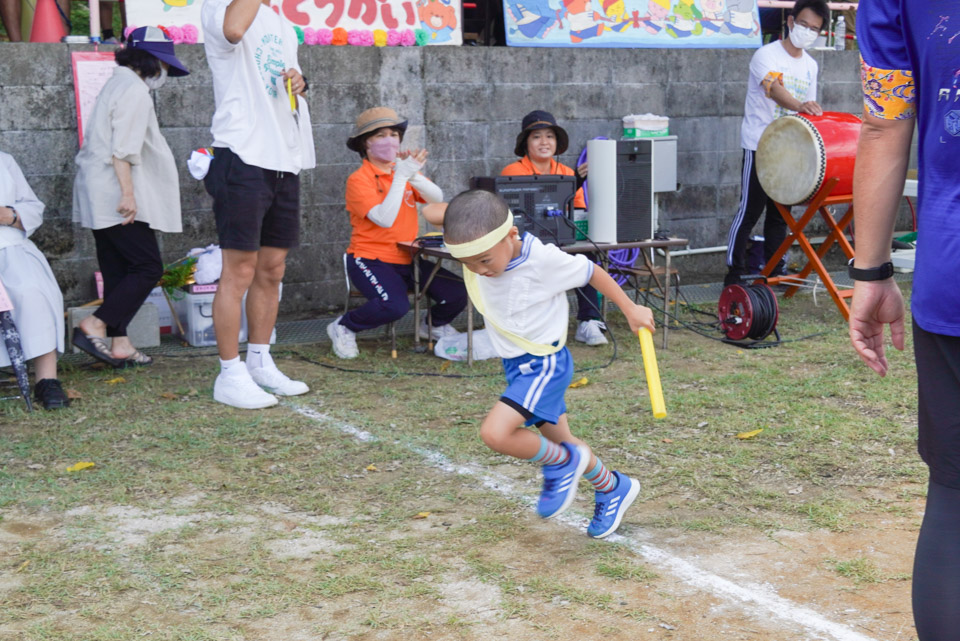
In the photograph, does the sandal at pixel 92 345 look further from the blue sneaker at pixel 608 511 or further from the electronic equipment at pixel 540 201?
the blue sneaker at pixel 608 511

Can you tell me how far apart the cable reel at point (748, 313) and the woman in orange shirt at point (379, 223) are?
1713 mm

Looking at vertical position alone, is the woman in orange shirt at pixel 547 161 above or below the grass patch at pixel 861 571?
above

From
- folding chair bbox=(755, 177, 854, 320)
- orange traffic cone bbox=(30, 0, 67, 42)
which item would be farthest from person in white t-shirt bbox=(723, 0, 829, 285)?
orange traffic cone bbox=(30, 0, 67, 42)

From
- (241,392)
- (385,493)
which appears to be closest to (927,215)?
(385,493)

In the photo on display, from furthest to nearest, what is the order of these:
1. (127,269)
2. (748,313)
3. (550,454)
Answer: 1. (748,313)
2. (127,269)
3. (550,454)

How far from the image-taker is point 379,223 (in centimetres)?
634

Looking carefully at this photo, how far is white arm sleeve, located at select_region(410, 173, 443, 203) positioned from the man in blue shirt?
4595 millimetres

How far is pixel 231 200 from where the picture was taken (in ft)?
16.8

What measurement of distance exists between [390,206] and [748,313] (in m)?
2.32

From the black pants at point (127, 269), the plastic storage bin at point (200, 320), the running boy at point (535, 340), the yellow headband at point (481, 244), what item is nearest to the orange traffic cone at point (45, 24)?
the black pants at point (127, 269)

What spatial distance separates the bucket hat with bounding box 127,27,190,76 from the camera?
6062mm

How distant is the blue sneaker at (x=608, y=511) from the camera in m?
3.61

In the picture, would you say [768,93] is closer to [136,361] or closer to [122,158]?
[122,158]

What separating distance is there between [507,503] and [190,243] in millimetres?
4139
